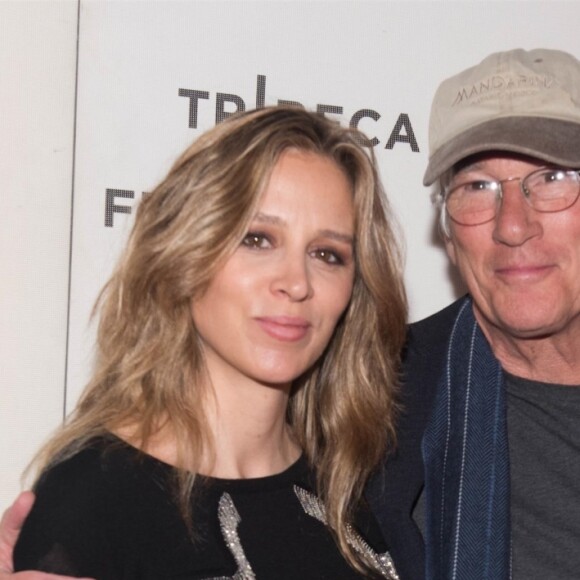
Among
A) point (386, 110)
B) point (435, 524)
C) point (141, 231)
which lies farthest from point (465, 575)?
point (386, 110)

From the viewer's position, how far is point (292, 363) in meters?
1.93

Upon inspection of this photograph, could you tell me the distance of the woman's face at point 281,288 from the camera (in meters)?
1.88

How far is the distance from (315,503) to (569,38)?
151 centimetres

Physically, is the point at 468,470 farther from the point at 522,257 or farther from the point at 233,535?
the point at 233,535

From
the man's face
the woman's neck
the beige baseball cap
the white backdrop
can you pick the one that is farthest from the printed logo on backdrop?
the woman's neck

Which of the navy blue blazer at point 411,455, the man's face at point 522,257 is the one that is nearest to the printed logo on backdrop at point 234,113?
the man's face at point 522,257

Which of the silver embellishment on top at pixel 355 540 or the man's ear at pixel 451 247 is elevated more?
the man's ear at pixel 451 247

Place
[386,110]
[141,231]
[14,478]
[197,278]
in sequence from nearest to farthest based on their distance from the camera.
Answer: [197,278], [141,231], [14,478], [386,110]

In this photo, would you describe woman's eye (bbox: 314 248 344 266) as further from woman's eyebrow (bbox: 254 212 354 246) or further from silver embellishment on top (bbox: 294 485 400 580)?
silver embellishment on top (bbox: 294 485 400 580)

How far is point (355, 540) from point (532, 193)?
73cm

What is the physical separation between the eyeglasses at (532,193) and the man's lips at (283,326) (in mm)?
435

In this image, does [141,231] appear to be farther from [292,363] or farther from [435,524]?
[435,524]

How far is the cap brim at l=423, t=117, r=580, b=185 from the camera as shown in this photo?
2008mm

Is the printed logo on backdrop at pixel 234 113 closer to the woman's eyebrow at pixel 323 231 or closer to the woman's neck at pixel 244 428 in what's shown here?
the woman's eyebrow at pixel 323 231
